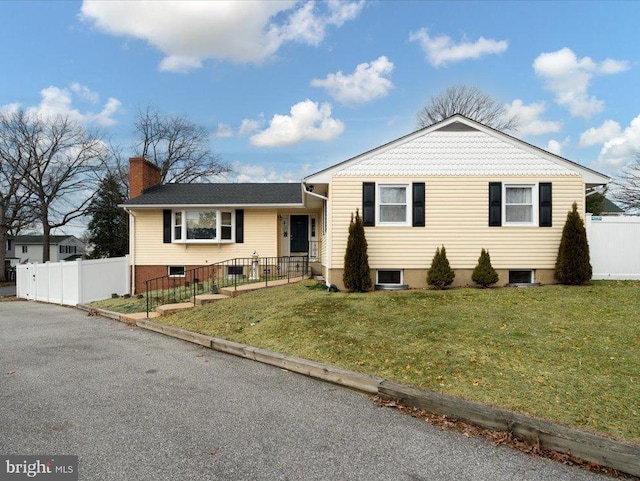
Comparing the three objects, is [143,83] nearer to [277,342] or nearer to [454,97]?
[277,342]

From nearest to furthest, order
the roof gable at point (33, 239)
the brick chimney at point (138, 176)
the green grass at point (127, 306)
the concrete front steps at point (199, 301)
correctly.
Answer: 1. the concrete front steps at point (199, 301)
2. the green grass at point (127, 306)
3. the brick chimney at point (138, 176)
4. the roof gable at point (33, 239)

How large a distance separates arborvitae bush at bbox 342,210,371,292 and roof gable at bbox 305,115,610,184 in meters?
1.83

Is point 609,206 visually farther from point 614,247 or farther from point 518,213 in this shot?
point 518,213

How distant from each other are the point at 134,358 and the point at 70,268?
10359 mm

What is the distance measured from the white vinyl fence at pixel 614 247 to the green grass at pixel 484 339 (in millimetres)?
1420

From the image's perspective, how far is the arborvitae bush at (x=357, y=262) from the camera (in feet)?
36.2

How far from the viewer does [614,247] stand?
1173cm

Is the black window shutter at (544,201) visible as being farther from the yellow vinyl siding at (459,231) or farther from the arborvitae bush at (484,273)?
the arborvitae bush at (484,273)

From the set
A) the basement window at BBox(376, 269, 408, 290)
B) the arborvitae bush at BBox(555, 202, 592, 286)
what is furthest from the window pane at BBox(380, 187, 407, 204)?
the arborvitae bush at BBox(555, 202, 592, 286)

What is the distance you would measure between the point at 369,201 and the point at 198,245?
30.1 ft

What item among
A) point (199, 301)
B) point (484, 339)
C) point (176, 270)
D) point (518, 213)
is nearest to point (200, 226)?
point (176, 270)

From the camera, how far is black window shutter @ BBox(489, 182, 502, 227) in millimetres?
11602
